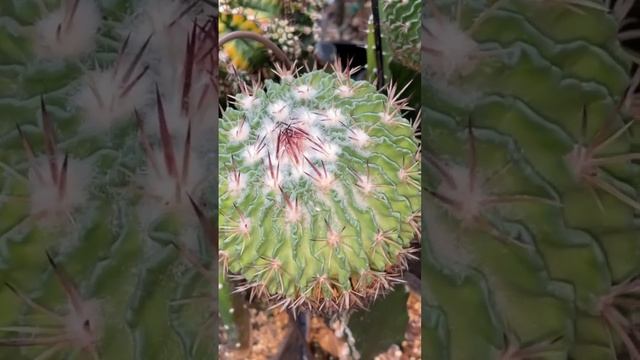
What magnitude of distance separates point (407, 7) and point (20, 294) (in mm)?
328

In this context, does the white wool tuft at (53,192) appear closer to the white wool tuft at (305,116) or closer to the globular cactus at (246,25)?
the white wool tuft at (305,116)

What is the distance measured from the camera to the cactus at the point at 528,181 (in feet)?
0.65

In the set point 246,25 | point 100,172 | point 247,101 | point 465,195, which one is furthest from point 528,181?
point 246,25

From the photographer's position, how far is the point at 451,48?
200mm

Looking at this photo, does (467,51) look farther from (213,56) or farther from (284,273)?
(284,273)

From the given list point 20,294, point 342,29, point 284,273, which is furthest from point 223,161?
point 342,29

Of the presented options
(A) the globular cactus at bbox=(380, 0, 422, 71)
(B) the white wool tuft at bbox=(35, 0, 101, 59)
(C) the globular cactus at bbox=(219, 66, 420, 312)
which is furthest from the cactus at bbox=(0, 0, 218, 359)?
(A) the globular cactus at bbox=(380, 0, 422, 71)

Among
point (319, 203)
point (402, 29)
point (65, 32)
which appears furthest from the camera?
point (402, 29)

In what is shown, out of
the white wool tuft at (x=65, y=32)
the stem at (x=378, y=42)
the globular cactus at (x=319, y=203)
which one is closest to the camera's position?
the white wool tuft at (x=65, y=32)

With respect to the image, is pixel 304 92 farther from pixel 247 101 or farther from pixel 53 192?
pixel 53 192

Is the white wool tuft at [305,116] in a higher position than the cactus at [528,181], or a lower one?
Answer: higher

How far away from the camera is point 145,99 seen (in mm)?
207

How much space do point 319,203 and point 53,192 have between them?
0.17m

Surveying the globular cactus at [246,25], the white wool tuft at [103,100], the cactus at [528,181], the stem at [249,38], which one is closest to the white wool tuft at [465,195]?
the cactus at [528,181]
